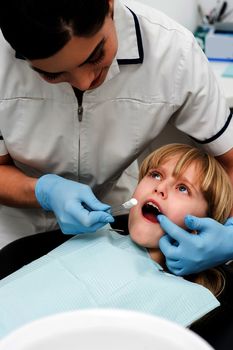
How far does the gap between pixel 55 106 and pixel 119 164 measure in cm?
26

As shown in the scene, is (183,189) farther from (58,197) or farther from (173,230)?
(58,197)

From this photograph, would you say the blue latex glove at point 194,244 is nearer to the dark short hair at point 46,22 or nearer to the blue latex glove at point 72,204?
the blue latex glove at point 72,204

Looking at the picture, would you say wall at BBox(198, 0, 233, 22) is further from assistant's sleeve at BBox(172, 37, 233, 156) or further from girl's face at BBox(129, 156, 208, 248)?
girl's face at BBox(129, 156, 208, 248)

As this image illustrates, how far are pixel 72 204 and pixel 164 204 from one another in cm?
24

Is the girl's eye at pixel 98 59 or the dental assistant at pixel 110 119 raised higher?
the girl's eye at pixel 98 59

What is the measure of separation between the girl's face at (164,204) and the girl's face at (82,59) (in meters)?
0.34

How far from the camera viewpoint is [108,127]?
1.30 metres

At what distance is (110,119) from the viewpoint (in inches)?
50.6

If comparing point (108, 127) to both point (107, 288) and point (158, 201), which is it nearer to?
point (158, 201)

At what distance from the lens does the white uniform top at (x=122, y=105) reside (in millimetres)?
1223

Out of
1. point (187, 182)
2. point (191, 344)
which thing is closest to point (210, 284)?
point (187, 182)

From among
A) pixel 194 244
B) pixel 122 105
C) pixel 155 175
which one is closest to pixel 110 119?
pixel 122 105

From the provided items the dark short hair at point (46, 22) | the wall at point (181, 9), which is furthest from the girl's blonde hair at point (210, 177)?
the wall at point (181, 9)

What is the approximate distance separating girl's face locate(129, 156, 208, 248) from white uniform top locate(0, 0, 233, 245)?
0.50 ft
